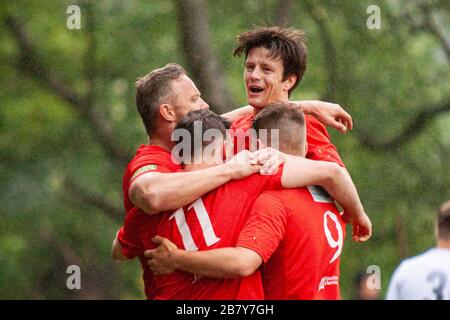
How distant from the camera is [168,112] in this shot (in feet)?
19.3

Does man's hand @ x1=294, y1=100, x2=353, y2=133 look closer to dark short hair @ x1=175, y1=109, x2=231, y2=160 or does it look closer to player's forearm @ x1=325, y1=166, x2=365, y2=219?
player's forearm @ x1=325, y1=166, x2=365, y2=219

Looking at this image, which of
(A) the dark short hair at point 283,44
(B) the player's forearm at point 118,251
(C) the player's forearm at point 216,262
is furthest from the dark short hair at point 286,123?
(B) the player's forearm at point 118,251

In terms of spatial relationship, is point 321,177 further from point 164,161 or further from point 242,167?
point 164,161

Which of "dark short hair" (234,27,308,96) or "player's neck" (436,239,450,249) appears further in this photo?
"dark short hair" (234,27,308,96)

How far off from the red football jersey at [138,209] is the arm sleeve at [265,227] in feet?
1.59

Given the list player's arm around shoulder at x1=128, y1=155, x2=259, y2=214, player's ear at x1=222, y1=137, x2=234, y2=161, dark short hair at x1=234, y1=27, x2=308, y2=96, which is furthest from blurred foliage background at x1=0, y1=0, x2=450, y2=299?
player's arm around shoulder at x1=128, y1=155, x2=259, y2=214

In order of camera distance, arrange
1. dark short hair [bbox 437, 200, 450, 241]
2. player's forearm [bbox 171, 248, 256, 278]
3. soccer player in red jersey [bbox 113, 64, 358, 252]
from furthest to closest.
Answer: dark short hair [bbox 437, 200, 450, 241] → soccer player in red jersey [bbox 113, 64, 358, 252] → player's forearm [bbox 171, 248, 256, 278]

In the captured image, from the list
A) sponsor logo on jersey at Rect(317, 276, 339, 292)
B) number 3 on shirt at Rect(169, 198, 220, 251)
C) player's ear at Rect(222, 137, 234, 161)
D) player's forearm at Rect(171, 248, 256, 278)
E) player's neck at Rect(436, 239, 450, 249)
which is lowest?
sponsor logo on jersey at Rect(317, 276, 339, 292)

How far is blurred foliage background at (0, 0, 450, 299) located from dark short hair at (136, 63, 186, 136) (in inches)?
406

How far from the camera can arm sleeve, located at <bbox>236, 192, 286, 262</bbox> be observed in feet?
17.3

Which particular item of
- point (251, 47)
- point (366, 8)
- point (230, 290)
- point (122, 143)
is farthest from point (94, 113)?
point (230, 290)

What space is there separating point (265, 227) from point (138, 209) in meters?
0.68

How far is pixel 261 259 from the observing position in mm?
5289
